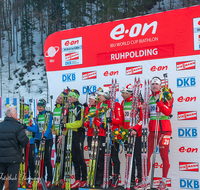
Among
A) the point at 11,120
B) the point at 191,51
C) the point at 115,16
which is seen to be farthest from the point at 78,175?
the point at 115,16

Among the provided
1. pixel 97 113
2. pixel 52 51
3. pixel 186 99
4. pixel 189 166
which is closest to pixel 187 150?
pixel 189 166

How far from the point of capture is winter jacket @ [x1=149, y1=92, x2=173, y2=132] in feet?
13.5

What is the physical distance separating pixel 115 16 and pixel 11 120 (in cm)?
1984

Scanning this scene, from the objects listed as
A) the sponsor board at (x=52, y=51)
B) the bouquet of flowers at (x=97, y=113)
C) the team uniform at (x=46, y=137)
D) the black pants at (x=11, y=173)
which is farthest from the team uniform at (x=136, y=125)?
the sponsor board at (x=52, y=51)

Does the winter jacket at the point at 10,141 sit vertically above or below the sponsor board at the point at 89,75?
below

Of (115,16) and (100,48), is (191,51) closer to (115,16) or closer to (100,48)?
(100,48)

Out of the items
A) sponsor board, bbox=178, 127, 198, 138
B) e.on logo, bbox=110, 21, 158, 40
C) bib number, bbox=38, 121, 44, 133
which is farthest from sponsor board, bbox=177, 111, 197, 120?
bib number, bbox=38, 121, 44, 133

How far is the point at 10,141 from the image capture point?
374 centimetres

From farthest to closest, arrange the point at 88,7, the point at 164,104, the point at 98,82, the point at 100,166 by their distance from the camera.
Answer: the point at 88,7 < the point at 98,82 < the point at 100,166 < the point at 164,104

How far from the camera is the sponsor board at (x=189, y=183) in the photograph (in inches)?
178

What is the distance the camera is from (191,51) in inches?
191

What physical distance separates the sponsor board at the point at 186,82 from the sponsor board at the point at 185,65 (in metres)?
0.20

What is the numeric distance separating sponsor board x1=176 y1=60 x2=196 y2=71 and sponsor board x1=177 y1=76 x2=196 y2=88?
0.64 ft

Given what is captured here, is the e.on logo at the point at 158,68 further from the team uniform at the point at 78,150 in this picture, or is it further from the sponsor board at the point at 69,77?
the sponsor board at the point at 69,77
